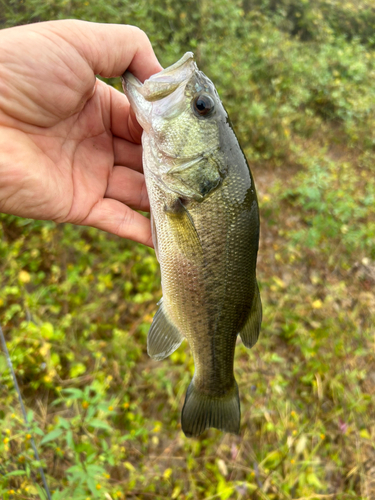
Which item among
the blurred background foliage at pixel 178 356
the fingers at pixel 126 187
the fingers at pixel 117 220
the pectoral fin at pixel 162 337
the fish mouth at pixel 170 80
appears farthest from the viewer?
the blurred background foliage at pixel 178 356

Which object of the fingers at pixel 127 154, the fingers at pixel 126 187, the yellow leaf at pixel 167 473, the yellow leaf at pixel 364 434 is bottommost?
the yellow leaf at pixel 167 473

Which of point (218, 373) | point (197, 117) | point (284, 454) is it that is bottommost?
point (284, 454)

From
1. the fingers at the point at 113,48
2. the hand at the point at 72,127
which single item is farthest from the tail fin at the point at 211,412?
the fingers at the point at 113,48

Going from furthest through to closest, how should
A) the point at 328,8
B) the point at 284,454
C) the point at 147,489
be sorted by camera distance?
the point at 328,8 < the point at 284,454 < the point at 147,489

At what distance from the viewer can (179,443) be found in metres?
2.53

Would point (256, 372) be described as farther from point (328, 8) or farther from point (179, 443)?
point (328, 8)

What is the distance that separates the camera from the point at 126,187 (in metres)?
2.15

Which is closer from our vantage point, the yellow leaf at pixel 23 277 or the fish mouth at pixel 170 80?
the fish mouth at pixel 170 80

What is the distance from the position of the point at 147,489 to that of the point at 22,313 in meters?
1.70

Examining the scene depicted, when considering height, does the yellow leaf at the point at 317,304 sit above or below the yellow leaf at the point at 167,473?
above

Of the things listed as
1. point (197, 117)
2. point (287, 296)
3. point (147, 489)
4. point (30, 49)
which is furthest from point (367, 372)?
point (30, 49)

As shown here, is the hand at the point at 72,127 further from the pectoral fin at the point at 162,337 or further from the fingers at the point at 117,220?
the pectoral fin at the point at 162,337

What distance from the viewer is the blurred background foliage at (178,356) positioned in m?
2.25

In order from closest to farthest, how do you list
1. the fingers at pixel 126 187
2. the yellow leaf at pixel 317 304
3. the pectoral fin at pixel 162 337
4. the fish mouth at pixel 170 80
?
the fish mouth at pixel 170 80
the pectoral fin at pixel 162 337
the fingers at pixel 126 187
the yellow leaf at pixel 317 304
